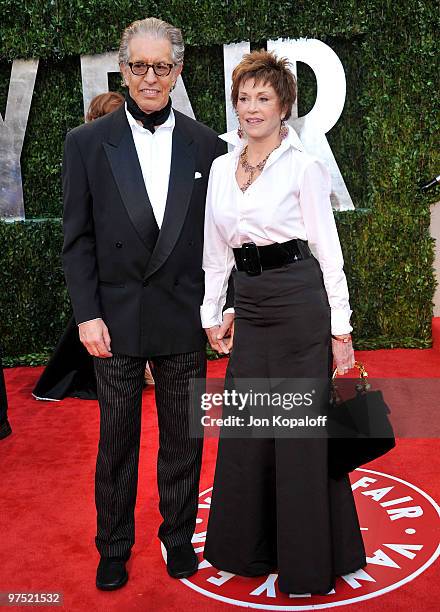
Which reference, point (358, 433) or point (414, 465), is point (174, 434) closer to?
point (358, 433)

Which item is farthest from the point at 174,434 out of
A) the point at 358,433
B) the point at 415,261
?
the point at 415,261

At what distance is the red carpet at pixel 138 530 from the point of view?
8.64 ft

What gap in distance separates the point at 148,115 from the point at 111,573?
1615mm

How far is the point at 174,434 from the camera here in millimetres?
2770

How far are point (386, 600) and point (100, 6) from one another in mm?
4608

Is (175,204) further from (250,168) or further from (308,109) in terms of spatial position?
(308,109)

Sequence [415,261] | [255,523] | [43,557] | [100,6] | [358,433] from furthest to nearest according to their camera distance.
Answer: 1. [415,261]
2. [100,6]
3. [43,557]
4. [255,523]
5. [358,433]

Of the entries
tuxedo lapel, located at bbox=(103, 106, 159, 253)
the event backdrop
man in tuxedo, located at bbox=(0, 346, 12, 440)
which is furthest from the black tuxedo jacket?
the event backdrop

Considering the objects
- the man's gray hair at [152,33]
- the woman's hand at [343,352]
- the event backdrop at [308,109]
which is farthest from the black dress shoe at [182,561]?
the event backdrop at [308,109]

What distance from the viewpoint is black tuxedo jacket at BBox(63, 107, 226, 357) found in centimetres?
253

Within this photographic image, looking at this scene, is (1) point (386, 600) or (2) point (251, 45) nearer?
(1) point (386, 600)

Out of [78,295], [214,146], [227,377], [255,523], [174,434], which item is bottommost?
[255,523]

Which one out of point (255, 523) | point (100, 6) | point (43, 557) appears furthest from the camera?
point (100, 6)

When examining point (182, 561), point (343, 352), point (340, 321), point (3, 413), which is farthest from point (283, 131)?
point (3, 413)
